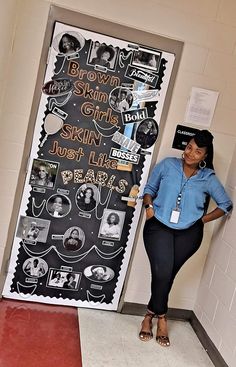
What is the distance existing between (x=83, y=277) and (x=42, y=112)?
1.30 m

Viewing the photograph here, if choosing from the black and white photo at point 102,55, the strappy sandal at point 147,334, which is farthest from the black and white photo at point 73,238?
the black and white photo at point 102,55

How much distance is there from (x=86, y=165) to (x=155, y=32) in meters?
1.07

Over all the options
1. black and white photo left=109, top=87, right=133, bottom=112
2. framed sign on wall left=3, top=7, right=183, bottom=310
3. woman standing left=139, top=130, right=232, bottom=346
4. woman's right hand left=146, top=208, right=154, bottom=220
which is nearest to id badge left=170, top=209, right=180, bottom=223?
woman standing left=139, top=130, right=232, bottom=346

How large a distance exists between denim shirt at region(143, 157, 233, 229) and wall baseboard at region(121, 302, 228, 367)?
2.69ft

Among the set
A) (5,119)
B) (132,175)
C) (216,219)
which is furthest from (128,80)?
(216,219)

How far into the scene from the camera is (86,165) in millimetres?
3031

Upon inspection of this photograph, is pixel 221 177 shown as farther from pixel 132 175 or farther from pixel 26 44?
pixel 26 44

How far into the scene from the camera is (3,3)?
2385 mm

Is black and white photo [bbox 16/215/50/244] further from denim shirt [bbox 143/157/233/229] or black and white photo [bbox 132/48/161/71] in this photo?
black and white photo [bbox 132/48/161/71]

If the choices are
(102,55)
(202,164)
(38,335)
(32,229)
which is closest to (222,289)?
(202,164)

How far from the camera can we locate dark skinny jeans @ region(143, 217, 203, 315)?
292 centimetres

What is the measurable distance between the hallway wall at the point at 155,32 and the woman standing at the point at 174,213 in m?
0.22

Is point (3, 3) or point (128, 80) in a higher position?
point (3, 3)

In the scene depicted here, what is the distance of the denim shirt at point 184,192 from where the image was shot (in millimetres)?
2924
